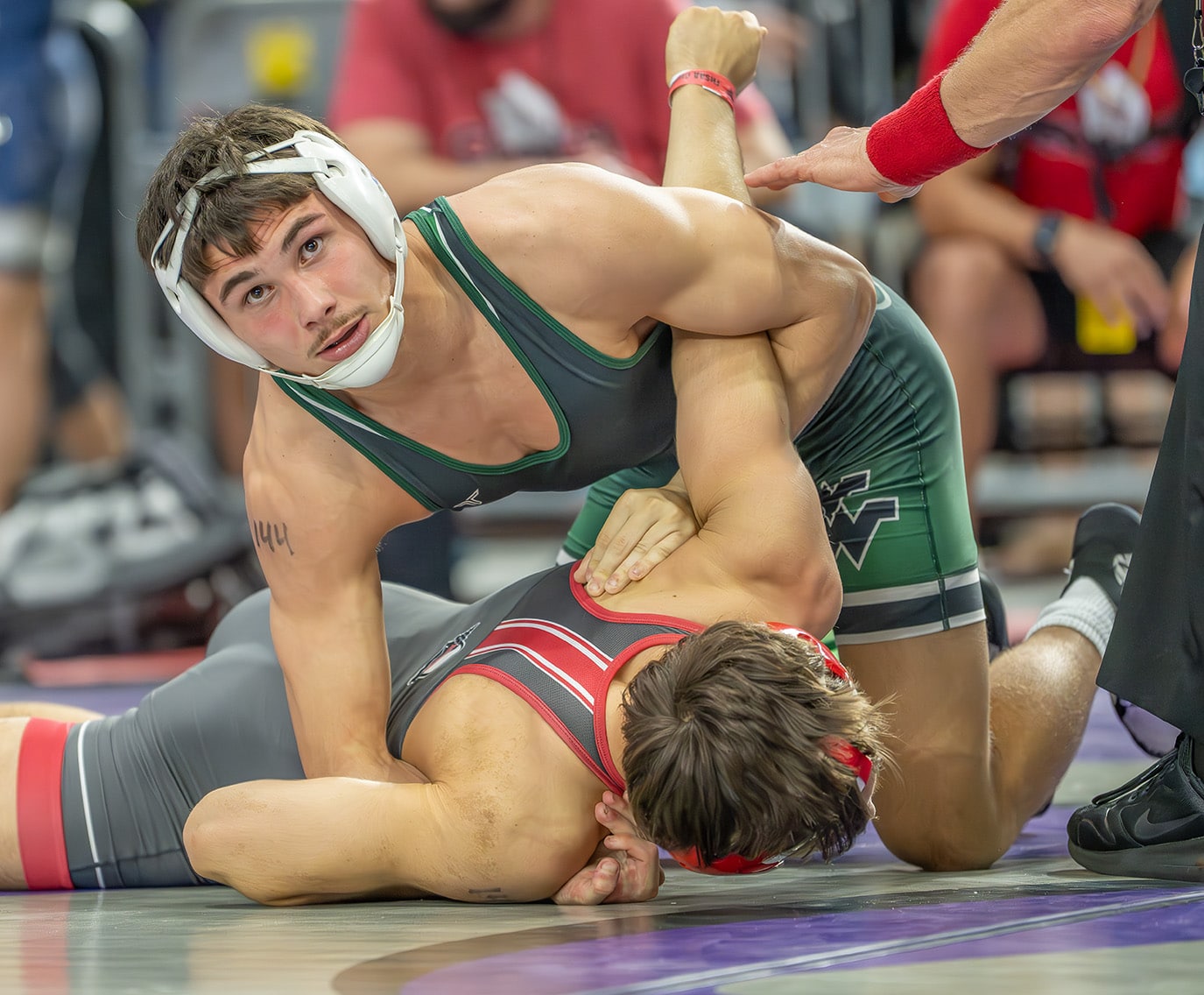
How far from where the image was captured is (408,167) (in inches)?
211

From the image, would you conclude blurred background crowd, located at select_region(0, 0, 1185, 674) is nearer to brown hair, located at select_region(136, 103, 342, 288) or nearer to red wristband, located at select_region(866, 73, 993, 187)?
red wristband, located at select_region(866, 73, 993, 187)

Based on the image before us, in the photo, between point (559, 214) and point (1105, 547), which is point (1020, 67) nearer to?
point (559, 214)

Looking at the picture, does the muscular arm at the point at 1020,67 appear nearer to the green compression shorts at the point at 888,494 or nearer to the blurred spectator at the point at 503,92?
the green compression shorts at the point at 888,494

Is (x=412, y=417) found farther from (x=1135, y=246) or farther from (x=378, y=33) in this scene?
(x=1135, y=246)

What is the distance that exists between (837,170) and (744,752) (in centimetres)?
108

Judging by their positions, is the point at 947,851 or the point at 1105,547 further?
the point at 1105,547

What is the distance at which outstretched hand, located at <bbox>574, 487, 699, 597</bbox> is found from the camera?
2.32m

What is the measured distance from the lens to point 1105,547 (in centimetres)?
327

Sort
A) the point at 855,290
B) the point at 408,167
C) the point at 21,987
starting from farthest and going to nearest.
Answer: the point at 408,167, the point at 855,290, the point at 21,987

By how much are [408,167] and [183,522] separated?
1.58m

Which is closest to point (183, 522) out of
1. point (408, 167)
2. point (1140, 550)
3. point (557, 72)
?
point (408, 167)

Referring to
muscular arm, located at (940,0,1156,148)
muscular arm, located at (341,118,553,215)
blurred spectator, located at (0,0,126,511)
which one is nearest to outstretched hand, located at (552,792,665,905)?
muscular arm, located at (940,0,1156,148)

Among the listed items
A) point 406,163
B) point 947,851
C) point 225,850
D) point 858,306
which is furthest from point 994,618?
point 406,163

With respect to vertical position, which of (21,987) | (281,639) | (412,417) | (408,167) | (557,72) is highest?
(557,72)
